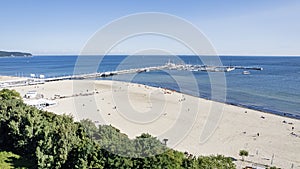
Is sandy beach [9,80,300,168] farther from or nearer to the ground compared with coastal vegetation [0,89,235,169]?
nearer to the ground

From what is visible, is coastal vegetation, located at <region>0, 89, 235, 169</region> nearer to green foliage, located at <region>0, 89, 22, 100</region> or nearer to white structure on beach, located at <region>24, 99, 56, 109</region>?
green foliage, located at <region>0, 89, 22, 100</region>

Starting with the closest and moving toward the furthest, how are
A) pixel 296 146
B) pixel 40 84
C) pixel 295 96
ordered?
pixel 296 146
pixel 295 96
pixel 40 84

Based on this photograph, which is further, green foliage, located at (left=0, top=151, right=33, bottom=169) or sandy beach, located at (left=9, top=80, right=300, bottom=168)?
sandy beach, located at (left=9, top=80, right=300, bottom=168)

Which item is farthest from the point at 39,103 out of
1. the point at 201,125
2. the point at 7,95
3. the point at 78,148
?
the point at 78,148

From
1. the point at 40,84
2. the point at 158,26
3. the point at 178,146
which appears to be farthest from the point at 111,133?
the point at 40,84

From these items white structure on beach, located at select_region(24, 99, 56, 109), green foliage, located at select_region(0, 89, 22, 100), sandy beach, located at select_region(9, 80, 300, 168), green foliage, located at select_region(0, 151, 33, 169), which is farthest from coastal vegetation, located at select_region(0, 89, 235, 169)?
white structure on beach, located at select_region(24, 99, 56, 109)

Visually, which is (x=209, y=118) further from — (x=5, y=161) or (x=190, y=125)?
(x=5, y=161)
